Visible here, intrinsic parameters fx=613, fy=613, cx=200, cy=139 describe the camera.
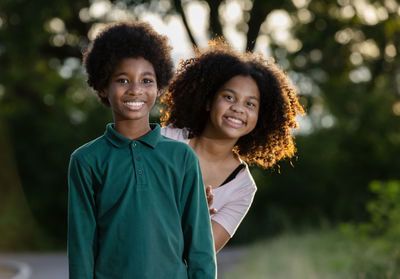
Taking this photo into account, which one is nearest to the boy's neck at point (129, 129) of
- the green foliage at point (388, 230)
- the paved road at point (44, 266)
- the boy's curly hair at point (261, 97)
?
the boy's curly hair at point (261, 97)

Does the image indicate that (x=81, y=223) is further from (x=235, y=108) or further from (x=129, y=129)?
(x=235, y=108)

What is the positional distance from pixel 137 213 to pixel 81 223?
25 cm

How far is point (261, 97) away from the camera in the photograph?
408 cm

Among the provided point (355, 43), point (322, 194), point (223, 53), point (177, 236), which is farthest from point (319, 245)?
point (177, 236)

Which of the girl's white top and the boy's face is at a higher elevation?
the boy's face

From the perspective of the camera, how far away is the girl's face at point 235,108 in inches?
149

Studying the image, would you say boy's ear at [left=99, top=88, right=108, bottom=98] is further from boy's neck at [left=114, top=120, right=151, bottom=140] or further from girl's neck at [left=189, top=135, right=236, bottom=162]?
girl's neck at [left=189, top=135, right=236, bottom=162]

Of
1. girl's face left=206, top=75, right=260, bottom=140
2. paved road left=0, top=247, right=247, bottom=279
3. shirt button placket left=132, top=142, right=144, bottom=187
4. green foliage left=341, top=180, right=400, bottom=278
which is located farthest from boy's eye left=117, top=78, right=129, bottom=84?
paved road left=0, top=247, right=247, bottom=279

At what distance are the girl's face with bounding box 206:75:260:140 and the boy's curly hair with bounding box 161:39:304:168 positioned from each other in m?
0.08

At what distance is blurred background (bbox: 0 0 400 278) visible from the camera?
33.0 feet

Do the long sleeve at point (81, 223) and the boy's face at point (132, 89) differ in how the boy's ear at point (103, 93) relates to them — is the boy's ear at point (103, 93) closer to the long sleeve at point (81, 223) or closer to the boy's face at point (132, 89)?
the boy's face at point (132, 89)

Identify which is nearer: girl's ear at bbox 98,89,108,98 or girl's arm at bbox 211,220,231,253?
girl's ear at bbox 98,89,108,98

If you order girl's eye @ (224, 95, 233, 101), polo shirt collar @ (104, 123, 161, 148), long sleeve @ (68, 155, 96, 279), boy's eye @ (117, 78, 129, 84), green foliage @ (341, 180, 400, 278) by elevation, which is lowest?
green foliage @ (341, 180, 400, 278)

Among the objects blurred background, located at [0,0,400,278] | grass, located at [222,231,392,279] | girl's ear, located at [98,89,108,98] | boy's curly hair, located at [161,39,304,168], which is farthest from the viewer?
blurred background, located at [0,0,400,278]
